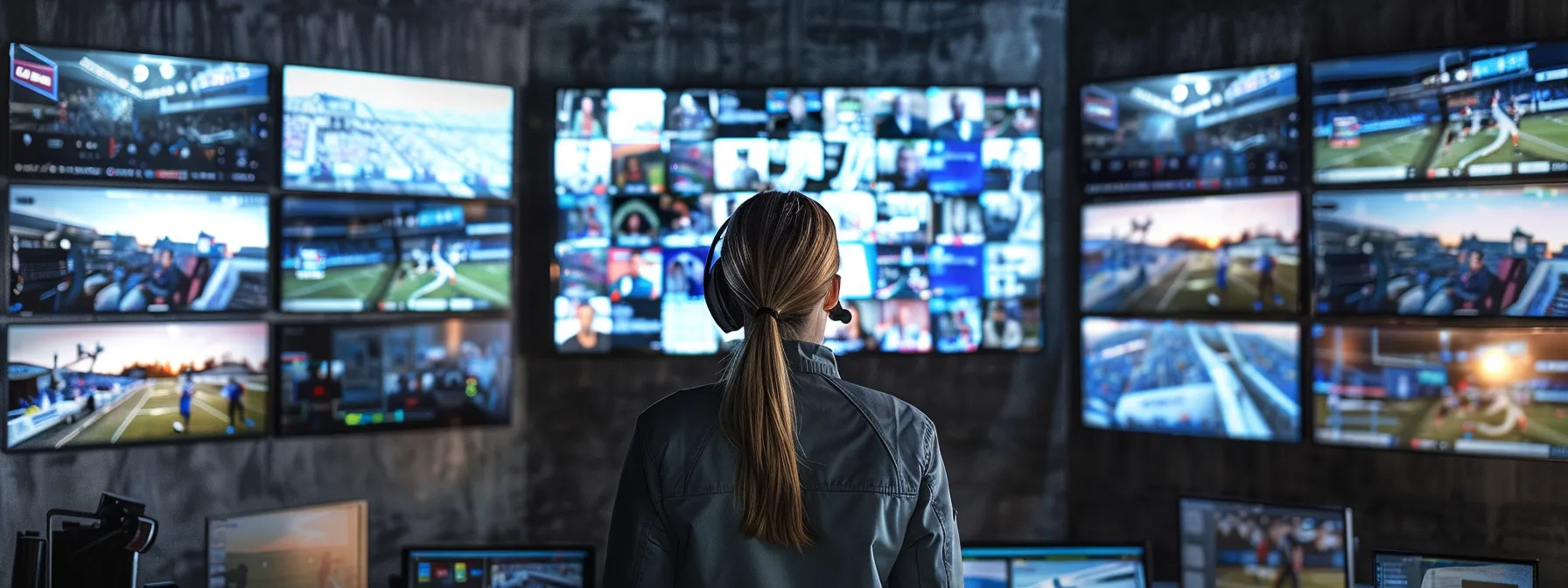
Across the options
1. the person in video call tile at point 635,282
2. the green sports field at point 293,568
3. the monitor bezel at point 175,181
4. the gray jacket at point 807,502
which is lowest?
the green sports field at point 293,568

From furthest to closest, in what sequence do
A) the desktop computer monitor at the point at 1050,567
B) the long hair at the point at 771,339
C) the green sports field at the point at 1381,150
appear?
the green sports field at the point at 1381,150
the desktop computer monitor at the point at 1050,567
the long hair at the point at 771,339

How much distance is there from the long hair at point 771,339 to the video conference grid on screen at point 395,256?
3.43 meters

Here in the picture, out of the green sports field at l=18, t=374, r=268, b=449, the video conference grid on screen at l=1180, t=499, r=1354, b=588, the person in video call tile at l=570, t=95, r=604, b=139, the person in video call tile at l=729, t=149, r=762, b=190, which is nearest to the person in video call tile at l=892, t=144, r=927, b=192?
the person in video call tile at l=729, t=149, r=762, b=190

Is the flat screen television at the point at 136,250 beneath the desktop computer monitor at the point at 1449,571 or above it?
above

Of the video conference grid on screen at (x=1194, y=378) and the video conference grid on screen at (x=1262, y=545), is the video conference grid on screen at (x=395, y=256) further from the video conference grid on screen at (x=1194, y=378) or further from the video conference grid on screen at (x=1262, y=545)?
the video conference grid on screen at (x=1262, y=545)

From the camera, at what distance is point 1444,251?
13.5ft

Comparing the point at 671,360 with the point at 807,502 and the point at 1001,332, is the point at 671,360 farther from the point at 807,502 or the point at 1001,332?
the point at 807,502

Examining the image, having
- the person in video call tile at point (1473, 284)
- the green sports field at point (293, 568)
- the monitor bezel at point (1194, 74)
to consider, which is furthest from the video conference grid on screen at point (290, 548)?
the person in video call tile at point (1473, 284)

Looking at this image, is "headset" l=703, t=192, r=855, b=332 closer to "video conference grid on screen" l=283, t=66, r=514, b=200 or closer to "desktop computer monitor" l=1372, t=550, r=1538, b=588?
"desktop computer monitor" l=1372, t=550, r=1538, b=588

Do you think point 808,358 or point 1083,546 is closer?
point 808,358

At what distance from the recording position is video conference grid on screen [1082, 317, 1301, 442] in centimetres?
443

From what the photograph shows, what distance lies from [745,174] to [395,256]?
1.43 metres

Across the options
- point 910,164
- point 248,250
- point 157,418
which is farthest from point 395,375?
point 910,164

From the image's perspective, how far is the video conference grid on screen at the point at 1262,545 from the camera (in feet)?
10.8
